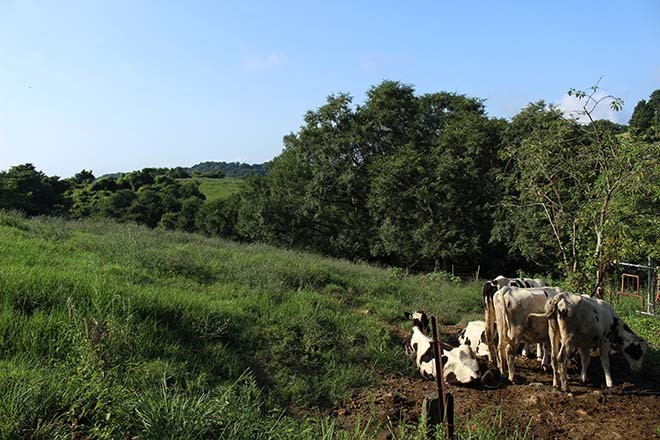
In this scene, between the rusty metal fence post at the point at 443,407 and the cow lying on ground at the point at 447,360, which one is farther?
the cow lying on ground at the point at 447,360

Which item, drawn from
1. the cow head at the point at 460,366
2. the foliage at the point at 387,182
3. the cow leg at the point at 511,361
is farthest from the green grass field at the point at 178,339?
the foliage at the point at 387,182

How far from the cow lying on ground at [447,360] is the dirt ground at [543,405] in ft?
0.44

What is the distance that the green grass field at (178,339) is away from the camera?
10.1ft

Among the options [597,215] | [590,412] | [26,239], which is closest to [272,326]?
[590,412]

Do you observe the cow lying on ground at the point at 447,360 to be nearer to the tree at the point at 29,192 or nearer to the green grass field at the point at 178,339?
the green grass field at the point at 178,339

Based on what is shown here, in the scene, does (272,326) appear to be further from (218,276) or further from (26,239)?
(26,239)

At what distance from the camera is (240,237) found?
30.0 m

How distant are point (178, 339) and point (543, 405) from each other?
4190 mm

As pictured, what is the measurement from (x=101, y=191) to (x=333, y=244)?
1527 inches

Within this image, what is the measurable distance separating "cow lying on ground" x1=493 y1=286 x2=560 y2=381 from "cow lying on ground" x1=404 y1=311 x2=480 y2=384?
464 millimetres

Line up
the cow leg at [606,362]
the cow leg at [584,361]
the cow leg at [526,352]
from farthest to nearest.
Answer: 1. the cow leg at [526,352]
2. the cow leg at [584,361]
3. the cow leg at [606,362]

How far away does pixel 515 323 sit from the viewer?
241 inches

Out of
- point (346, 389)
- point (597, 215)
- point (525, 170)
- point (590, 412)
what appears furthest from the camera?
point (525, 170)

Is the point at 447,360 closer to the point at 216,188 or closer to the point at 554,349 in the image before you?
the point at 554,349
